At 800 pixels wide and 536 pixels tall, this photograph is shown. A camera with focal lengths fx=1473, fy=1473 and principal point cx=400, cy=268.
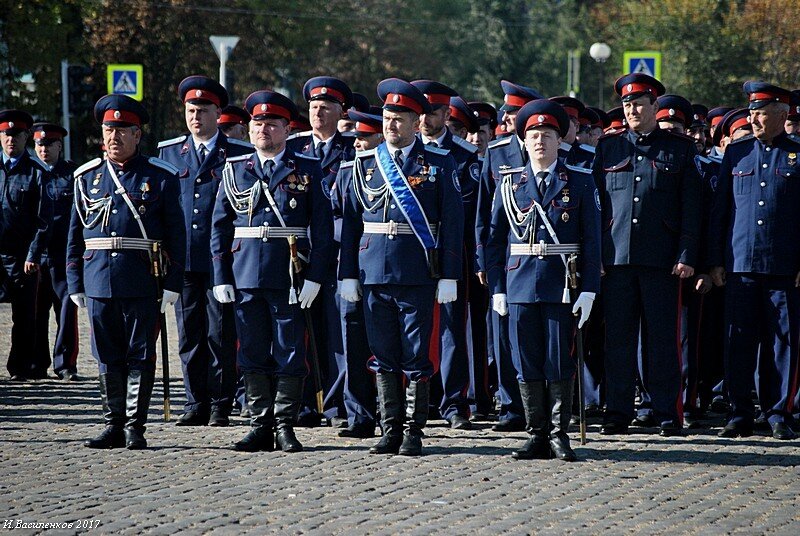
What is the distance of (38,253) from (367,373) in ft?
14.8

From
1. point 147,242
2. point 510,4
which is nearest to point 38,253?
point 147,242

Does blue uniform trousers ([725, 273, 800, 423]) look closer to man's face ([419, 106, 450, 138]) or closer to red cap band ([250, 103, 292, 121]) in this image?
man's face ([419, 106, 450, 138])

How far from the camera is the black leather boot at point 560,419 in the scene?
28.8 feet

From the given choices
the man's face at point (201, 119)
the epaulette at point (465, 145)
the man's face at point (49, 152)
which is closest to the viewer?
the man's face at point (201, 119)

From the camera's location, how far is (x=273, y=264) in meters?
9.09

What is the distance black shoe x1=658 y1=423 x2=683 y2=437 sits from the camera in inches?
391

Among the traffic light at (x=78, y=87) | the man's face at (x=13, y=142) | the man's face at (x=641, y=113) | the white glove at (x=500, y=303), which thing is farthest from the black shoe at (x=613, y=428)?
the traffic light at (x=78, y=87)

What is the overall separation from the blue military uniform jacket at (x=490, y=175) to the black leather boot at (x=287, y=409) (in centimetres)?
154

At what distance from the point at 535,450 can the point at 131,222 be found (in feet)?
9.46

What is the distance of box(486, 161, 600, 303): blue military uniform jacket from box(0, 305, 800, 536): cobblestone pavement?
104 centimetres

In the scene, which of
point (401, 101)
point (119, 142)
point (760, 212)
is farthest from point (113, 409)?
point (760, 212)

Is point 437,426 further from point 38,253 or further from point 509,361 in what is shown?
point 38,253

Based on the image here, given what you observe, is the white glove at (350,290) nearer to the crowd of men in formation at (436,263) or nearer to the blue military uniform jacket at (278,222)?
the crowd of men in formation at (436,263)

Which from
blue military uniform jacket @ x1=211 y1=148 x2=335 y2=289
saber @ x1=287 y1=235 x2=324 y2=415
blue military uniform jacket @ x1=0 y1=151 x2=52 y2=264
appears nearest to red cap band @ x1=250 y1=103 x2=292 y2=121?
blue military uniform jacket @ x1=211 y1=148 x2=335 y2=289
